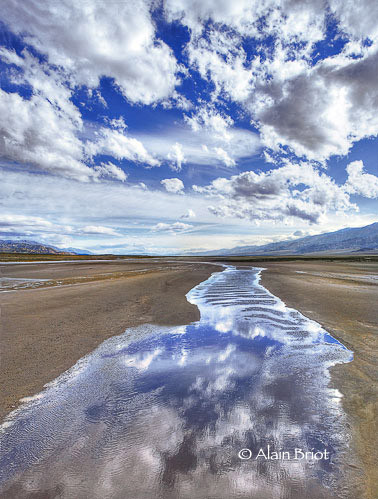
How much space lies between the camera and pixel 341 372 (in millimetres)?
6125

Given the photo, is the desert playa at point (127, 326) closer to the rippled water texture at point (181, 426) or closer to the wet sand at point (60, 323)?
the wet sand at point (60, 323)

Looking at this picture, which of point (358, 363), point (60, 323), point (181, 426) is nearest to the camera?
point (181, 426)

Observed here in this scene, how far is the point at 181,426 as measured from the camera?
425cm

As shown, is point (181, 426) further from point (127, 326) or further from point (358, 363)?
point (127, 326)

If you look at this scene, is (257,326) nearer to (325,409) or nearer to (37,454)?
(325,409)

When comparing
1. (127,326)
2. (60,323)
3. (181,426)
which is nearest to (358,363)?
(181,426)

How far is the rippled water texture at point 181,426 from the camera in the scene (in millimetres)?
3148

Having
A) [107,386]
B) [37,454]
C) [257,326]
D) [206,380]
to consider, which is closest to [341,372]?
[206,380]

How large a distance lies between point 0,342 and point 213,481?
26.6ft

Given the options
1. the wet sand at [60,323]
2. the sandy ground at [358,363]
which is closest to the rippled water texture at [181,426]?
the sandy ground at [358,363]

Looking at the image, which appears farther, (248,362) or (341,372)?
(248,362)

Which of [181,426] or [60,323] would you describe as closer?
[181,426]

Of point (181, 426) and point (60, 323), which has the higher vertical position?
point (60, 323)

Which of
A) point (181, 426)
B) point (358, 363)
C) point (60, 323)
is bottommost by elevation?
point (358, 363)
